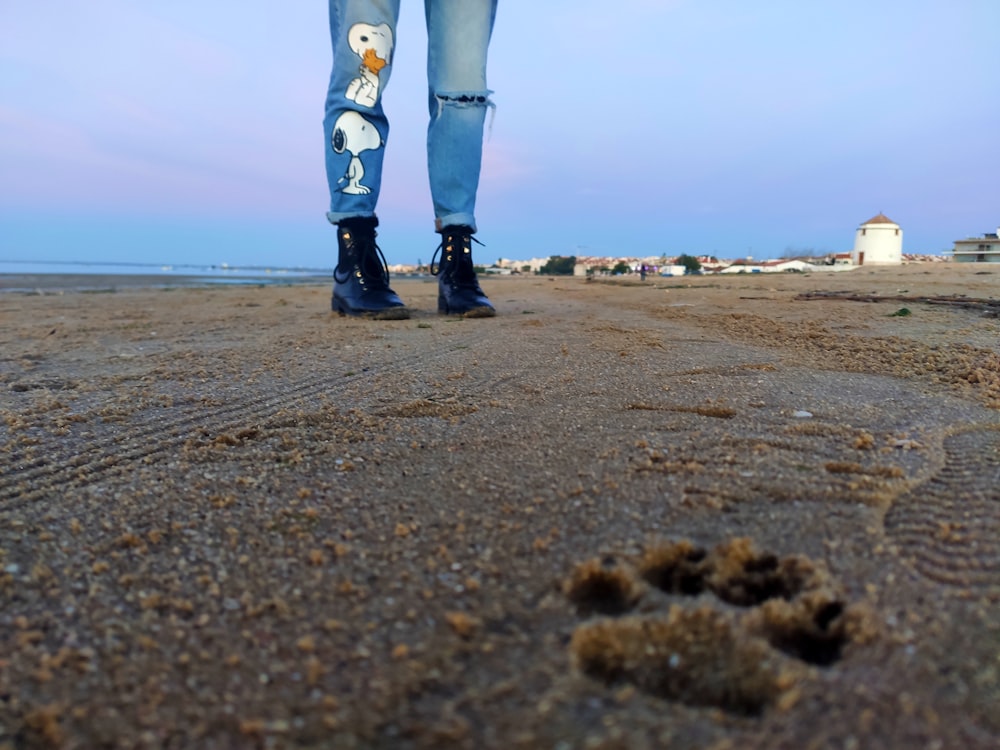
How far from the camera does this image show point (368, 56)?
3.04 metres

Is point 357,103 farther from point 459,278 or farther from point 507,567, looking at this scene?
point 507,567

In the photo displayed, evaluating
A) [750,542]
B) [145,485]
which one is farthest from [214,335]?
[750,542]

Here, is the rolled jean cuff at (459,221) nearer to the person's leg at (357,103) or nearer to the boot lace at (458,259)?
the boot lace at (458,259)

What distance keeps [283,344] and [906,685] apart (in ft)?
7.71

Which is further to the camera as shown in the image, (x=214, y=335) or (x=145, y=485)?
(x=214, y=335)

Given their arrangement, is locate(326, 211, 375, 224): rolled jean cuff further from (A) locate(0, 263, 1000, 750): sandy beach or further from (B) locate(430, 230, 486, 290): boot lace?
(A) locate(0, 263, 1000, 750): sandy beach

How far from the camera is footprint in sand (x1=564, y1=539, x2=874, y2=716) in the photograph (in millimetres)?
590

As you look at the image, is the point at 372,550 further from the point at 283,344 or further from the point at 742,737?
the point at 283,344

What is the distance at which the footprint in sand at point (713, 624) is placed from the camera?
59cm

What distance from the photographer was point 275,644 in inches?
25.0

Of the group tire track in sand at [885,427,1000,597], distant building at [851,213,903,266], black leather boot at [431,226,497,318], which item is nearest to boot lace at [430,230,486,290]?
black leather boot at [431,226,497,318]

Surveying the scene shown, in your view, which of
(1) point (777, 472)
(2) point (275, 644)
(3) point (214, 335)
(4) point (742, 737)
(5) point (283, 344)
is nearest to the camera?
(4) point (742, 737)

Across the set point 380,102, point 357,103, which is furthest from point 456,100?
point 357,103

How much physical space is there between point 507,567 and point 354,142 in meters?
2.82
